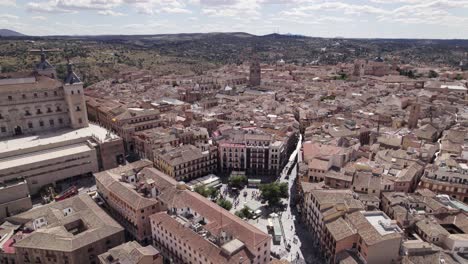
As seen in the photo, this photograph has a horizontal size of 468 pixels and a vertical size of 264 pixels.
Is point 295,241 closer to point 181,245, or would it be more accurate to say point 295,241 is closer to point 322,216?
point 322,216

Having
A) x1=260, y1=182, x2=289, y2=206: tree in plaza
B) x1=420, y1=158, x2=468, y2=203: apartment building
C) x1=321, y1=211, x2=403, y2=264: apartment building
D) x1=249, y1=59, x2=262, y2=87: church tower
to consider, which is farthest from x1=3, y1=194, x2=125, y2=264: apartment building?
x1=249, y1=59, x2=262, y2=87: church tower

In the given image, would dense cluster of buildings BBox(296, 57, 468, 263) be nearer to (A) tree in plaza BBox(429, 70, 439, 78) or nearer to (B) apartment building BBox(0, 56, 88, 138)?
(B) apartment building BBox(0, 56, 88, 138)

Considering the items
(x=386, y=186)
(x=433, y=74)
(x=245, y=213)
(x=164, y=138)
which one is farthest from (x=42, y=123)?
(x=433, y=74)

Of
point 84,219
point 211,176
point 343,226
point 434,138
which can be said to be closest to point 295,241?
point 343,226

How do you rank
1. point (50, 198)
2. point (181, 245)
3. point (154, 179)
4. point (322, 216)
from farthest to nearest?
point (50, 198) < point (154, 179) < point (322, 216) < point (181, 245)

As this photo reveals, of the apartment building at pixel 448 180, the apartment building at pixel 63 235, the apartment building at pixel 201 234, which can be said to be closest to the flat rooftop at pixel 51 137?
the apartment building at pixel 63 235

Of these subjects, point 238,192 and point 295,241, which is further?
point 238,192

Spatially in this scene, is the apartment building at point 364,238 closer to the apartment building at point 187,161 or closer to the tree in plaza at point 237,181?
the tree in plaza at point 237,181

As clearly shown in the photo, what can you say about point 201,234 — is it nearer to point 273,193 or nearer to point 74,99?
point 273,193
